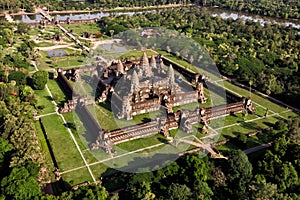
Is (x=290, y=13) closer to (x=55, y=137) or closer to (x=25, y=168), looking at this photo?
(x=55, y=137)

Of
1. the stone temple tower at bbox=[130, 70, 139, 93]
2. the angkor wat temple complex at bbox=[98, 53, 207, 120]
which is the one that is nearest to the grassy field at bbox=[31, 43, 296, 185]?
the angkor wat temple complex at bbox=[98, 53, 207, 120]

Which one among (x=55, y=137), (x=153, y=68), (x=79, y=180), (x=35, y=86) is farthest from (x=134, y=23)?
(x=79, y=180)

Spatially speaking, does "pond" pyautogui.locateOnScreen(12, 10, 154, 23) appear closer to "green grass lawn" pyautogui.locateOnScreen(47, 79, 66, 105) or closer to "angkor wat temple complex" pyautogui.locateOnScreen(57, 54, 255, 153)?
"angkor wat temple complex" pyautogui.locateOnScreen(57, 54, 255, 153)

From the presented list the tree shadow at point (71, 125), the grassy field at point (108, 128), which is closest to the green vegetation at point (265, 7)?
the grassy field at point (108, 128)

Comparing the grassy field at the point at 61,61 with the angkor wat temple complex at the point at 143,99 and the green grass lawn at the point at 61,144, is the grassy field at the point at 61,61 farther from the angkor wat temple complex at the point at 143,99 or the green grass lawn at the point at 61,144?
the green grass lawn at the point at 61,144

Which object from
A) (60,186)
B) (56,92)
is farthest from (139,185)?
(56,92)
